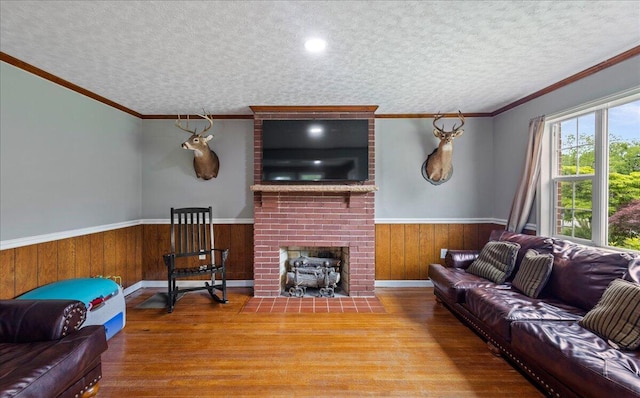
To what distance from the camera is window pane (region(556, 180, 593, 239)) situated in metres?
2.71

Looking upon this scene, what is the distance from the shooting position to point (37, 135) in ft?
8.13

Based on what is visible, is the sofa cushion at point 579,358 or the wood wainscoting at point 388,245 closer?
the sofa cushion at point 579,358

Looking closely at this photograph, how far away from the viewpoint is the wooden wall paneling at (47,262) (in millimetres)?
2516

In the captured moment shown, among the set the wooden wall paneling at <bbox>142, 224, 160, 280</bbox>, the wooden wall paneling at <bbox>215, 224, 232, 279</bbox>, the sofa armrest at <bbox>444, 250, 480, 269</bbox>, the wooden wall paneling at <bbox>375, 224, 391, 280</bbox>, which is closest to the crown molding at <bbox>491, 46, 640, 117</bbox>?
the sofa armrest at <bbox>444, 250, 480, 269</bbox>

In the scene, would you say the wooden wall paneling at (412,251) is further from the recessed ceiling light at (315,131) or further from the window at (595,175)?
the recessed ceiling light at (315,131)

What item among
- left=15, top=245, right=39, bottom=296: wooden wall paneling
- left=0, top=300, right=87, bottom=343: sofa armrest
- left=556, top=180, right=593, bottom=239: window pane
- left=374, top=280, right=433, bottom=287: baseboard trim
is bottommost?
left=374, top=280, right=433, bottom=287: baseboard trim

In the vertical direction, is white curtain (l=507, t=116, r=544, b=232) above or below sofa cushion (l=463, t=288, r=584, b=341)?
above

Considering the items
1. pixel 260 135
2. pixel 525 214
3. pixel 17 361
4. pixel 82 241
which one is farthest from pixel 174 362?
pixel 525 214

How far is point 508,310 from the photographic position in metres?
2.11

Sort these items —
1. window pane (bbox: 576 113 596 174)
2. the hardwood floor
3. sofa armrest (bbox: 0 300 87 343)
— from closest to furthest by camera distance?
sofa armrest (bbox: 0 300 87 343), the hardwood floor, window pane (bbox: 576 113 596 174)

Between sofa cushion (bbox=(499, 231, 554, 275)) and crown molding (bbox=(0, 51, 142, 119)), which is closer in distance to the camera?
crown molding (bbox=(0, 51, 142, 119))

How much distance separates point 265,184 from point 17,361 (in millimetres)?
2598

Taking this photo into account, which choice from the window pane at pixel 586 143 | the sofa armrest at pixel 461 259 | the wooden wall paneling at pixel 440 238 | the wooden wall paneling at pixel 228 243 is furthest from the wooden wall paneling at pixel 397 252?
the wooden wall paneling at pixel 228 243

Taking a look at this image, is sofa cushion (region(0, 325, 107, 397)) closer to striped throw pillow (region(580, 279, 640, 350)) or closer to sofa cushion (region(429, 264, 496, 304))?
sofa cushion (region(429, 264, 496, 304))
